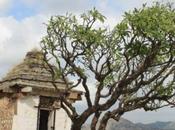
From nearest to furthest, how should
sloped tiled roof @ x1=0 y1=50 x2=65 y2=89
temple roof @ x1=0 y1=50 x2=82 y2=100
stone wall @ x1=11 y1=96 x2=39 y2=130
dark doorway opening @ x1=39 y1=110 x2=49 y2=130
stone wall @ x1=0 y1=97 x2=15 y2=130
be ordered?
stone wall @ x1=11 y1=96 x2=39 y2=130 → stone wall @ x1=0 y1=97 x2=15 y2=130 → temple roof @ x1=0 y1=50 x2=82 y2=100 → sloped tiled roof @ x1=0 y1=50 x2=65 y2=89 → dark doorway opening @ x1=39 y1=110 x2=49 y2=130

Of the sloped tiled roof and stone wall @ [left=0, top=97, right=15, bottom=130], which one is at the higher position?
the sloped tiled roof

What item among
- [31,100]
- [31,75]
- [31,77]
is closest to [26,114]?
[31,100]

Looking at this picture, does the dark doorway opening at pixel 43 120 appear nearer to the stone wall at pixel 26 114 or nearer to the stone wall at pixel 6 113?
the stone wall at pixel 26 114

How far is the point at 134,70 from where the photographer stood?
26.0 metres

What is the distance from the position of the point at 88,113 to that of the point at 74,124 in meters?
0.91

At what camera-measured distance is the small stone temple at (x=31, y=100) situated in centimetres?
3058

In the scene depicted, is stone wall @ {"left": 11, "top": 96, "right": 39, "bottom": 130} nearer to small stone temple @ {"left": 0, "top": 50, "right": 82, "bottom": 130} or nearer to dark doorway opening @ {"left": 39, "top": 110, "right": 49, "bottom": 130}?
small stone temple @ {"left": 0, "top": 50, "right": 82, "bottom": 130}

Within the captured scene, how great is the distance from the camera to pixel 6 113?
102ft

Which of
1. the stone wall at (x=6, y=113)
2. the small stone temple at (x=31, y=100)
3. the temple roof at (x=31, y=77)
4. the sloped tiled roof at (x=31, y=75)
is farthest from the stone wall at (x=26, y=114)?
the sloped tiled roof at (x=31, y=75)

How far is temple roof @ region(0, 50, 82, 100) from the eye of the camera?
1216 inches

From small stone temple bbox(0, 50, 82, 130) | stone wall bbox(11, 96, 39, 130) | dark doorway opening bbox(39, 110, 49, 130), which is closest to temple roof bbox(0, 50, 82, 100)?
small stone temple bbox(0, 50, 82, 130)

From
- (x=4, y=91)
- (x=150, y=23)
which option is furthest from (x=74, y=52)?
(x=4, y=91)

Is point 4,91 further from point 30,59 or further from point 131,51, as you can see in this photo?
point 131,51

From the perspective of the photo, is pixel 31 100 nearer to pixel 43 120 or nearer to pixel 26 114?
pixel 26 114
